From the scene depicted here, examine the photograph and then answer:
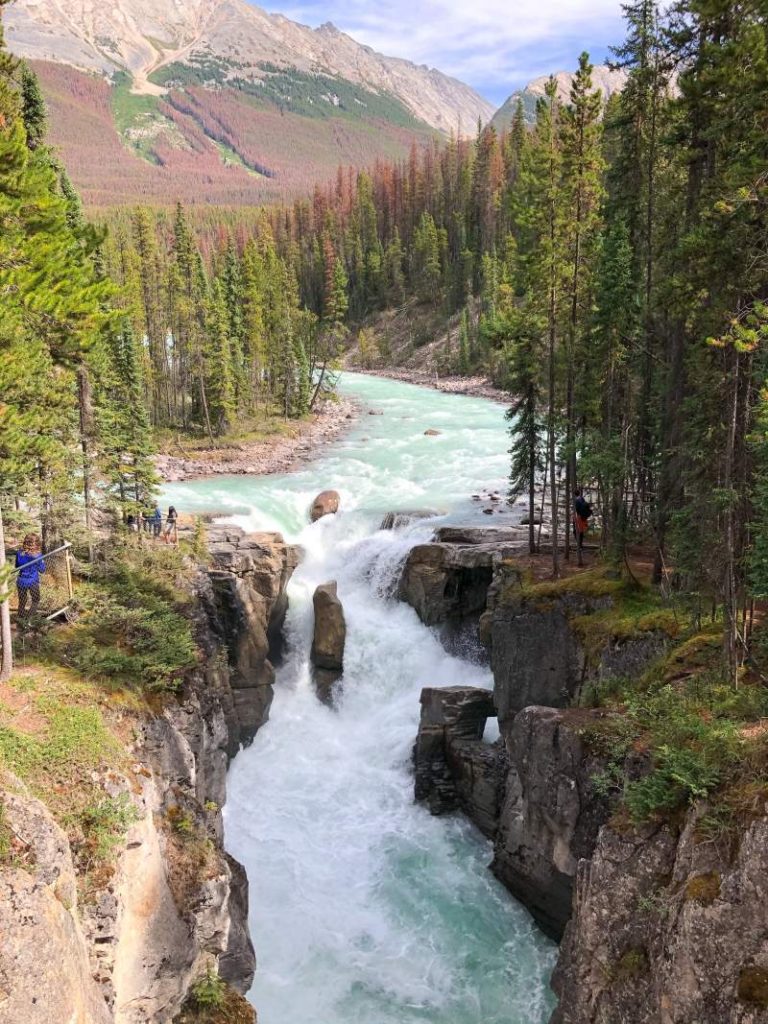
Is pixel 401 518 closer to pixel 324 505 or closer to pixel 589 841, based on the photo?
pixel 324 505

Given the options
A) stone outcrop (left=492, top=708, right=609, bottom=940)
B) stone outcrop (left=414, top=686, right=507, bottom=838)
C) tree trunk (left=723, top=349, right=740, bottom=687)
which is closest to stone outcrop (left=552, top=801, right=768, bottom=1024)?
stone outcrop (left=492, top=708, right=609, bottom=940)

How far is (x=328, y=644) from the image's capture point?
2897cm

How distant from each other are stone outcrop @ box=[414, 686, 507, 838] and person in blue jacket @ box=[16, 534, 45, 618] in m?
12.9

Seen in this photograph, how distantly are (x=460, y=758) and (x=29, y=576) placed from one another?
1394 cm

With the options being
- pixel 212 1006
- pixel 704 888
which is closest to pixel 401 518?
pixel 212 1006

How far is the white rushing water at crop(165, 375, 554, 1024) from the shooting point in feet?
55.0

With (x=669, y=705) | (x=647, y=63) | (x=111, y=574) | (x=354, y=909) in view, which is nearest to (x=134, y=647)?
(x=111, y=574)

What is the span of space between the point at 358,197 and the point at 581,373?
4259 inches

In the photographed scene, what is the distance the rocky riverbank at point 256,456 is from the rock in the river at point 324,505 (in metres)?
9.66

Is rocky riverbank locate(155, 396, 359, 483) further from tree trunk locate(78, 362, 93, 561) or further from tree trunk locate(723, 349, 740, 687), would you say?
tree trunk locate(723, 349, 740, 687)

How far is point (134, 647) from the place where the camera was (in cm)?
1792

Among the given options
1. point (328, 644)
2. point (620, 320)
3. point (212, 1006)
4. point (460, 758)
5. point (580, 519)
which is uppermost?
point (620, 320)

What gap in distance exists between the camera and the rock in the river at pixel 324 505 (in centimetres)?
3647

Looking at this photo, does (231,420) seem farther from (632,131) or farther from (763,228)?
(763,228)
